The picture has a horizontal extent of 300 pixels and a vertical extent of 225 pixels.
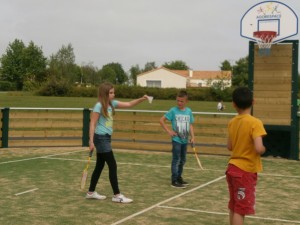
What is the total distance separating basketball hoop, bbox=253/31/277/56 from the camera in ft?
41.2

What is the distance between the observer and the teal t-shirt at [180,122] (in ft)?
27.5

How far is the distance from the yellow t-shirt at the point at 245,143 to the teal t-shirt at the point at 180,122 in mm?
3649

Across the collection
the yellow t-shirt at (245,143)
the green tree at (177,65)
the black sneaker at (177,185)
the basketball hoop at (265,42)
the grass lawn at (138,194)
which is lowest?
the grass lawn at (138,194)

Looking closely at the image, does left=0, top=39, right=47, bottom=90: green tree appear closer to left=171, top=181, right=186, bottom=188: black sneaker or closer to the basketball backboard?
the basketball backboard

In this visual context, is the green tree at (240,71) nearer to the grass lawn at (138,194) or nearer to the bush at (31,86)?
the bush at (31,86)

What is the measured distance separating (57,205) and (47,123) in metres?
8.39

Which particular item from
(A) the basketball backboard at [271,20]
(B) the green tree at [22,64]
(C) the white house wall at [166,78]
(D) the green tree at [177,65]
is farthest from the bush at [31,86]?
(D) the green tree at [177,65]

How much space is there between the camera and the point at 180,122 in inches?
331

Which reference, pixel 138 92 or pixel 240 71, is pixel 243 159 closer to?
pixel 138 92

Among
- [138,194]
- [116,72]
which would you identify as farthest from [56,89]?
[116,72]

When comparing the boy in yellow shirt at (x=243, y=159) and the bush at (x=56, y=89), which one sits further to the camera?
the bush at (x=56, y=89)

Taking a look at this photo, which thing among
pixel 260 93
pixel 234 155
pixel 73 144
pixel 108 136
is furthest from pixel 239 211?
pixel 73 144

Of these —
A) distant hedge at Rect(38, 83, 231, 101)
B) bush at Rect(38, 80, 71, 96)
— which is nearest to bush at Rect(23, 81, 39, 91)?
bush at Rect(38, 80, 71, 96)

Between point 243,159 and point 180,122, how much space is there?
12.3 feet
